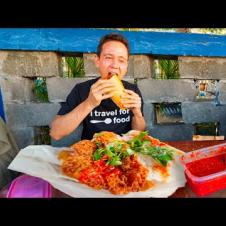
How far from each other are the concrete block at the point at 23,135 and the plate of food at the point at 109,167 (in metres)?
0.53

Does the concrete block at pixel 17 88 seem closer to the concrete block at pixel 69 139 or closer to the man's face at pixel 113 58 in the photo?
the concrete block at pixel 69 139

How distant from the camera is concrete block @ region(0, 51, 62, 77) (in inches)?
70.9

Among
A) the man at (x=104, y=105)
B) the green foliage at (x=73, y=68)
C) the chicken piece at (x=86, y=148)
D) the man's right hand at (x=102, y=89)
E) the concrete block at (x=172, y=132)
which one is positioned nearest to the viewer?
the chicken piece at (x=86, y=148)

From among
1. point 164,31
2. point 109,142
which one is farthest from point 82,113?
point 164,31

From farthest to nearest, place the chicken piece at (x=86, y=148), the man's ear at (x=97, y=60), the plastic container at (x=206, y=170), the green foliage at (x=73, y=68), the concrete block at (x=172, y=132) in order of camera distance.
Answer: the concrete block at (x=172, y=132)
the green foliage at (x=73, y=68)
the man's ear at (x=97, y=60)
the chicken piece at (x=86, y=148)
the plastic container at (x=206, y=170)

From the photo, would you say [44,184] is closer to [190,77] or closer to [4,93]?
[4,93]

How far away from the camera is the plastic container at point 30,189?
1.19 meters

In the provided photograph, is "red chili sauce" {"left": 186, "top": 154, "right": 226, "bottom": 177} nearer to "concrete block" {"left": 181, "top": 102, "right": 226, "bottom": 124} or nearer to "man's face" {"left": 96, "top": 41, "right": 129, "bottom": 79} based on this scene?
"man's face" {"left": 96, "top": 41, "right": 129, "bottom": 79}

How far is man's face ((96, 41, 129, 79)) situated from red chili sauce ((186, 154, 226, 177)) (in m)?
0.63

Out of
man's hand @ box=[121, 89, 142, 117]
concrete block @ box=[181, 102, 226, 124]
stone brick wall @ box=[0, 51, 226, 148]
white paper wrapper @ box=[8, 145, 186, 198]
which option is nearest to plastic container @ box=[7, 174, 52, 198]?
white paper wrapper @ box=[8, 145, 186, 198]

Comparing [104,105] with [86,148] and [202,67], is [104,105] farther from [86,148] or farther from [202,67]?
[202,67]

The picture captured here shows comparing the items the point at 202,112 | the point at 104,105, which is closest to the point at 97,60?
the point at 104,105

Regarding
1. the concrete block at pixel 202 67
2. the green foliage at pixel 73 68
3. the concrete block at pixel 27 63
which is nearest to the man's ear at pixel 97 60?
the green foliage at pixel 73 68

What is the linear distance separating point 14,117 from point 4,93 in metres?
0.14
